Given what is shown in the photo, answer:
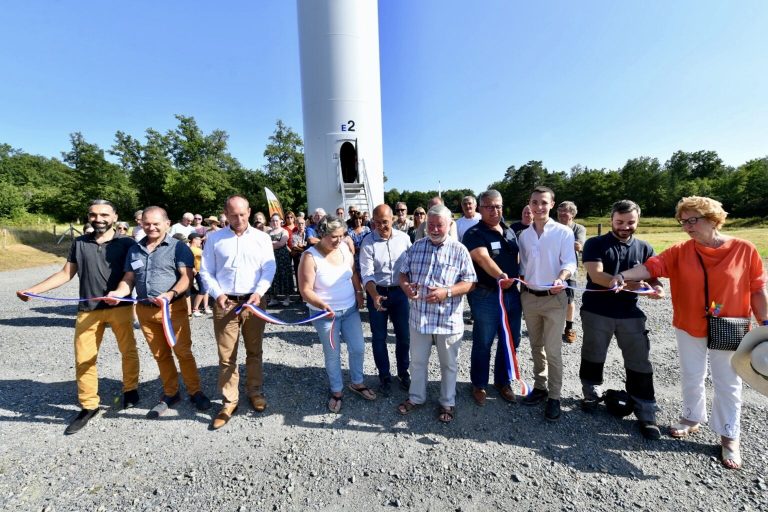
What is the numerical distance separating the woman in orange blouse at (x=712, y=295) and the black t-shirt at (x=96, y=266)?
4809 mm

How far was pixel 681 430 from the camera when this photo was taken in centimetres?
296

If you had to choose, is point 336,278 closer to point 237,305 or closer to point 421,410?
point 237,305

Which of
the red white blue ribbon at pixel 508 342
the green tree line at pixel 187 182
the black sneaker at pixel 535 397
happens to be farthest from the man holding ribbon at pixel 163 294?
the green tree line at pixel 187 182

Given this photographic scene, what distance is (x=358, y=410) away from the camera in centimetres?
353

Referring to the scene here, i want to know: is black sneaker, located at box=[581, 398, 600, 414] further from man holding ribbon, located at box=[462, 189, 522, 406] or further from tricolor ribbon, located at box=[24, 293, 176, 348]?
tricolor ribbon, located at box=[24, 293, 176, 348]

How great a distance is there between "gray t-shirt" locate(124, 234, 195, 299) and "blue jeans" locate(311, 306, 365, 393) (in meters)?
1.49

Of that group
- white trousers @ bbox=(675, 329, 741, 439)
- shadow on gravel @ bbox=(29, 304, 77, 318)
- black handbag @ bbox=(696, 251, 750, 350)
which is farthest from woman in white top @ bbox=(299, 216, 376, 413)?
shadow on gravel @ bbox=(29, 304, 77, 318)

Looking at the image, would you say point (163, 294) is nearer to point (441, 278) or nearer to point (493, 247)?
point (441, 278)

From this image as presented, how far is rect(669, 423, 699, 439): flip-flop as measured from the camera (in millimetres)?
2961

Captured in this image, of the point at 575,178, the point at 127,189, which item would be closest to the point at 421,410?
the point at 127,189

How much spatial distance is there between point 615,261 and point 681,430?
62.3 inches

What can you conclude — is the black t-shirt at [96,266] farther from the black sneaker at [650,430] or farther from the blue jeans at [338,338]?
the black sneaker at [650,430]

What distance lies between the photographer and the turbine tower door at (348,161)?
37.0ft

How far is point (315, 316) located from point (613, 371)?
3.75 m
